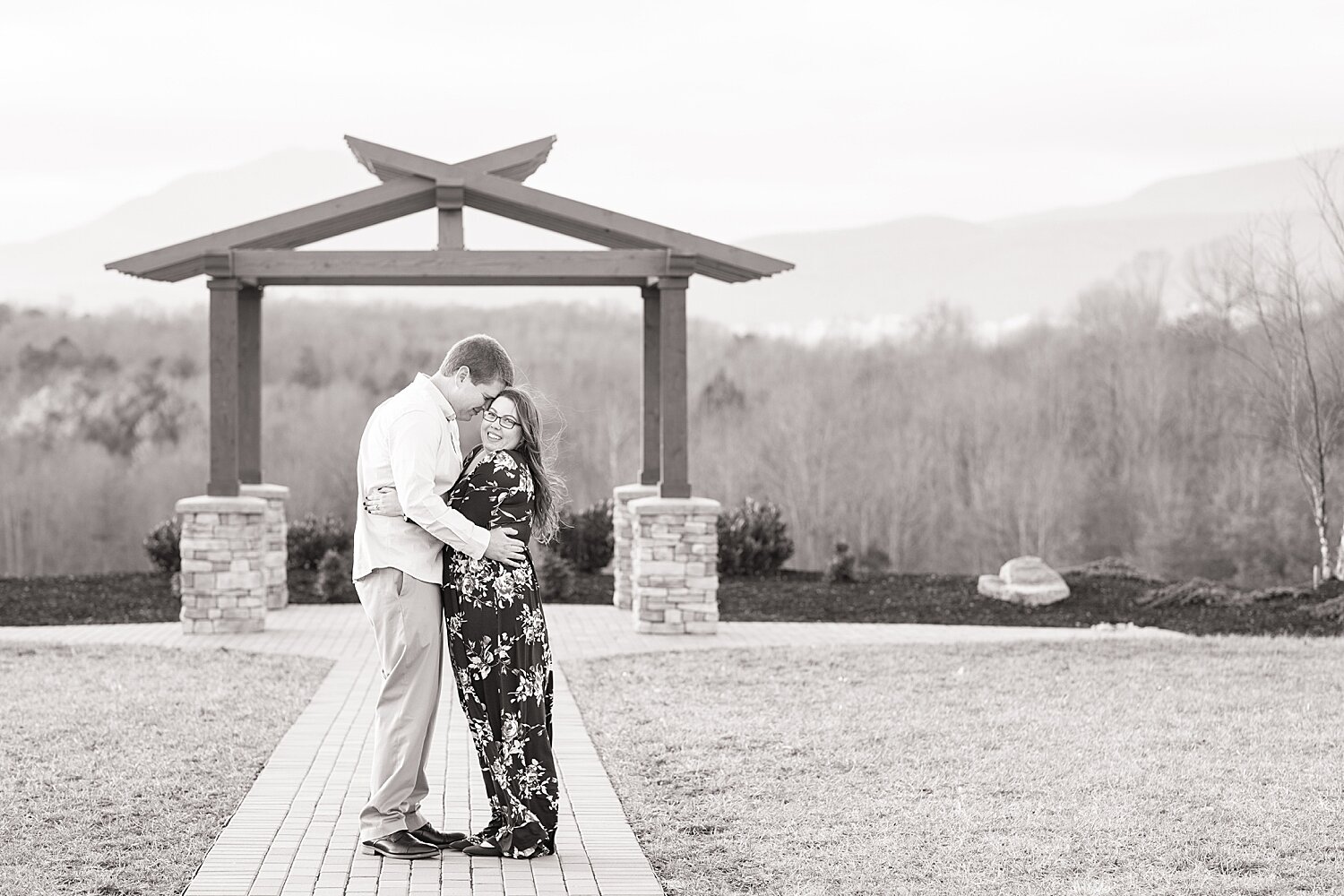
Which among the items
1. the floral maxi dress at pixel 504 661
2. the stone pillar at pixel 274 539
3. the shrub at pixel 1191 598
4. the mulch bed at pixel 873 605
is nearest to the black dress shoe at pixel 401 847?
the floral maxi dress at pixel 504 661

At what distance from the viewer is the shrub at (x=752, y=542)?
48.5ft

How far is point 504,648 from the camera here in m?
4.66

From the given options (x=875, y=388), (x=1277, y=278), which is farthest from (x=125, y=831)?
(x=875, y=388)

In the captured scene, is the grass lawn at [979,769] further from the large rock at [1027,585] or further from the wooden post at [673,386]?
the large rock at [1027,585]

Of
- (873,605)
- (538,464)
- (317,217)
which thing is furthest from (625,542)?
(538,464)

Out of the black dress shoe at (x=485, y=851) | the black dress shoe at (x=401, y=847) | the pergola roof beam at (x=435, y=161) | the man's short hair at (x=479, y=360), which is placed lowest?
the black dress shoe at (x=485, y=851)

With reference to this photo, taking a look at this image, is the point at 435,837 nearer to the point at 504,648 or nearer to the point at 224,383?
the point at 504,648

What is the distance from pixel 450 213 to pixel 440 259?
1.27ft

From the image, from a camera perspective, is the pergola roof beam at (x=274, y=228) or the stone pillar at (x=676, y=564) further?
the stone pillar at (x=676, y=564)

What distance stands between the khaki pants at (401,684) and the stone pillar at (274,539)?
730 centimetres

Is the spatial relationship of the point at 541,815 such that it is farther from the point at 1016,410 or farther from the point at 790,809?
the point at 1016,410

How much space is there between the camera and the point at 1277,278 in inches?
591

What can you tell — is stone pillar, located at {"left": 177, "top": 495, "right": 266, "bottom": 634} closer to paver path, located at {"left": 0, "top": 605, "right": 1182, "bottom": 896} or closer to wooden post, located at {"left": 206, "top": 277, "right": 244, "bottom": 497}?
wooden post, located at {"left": 206, "top": 277, "right": 244, "bottom": 497}

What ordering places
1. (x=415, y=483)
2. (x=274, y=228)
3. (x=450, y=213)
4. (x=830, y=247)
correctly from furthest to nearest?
(x=830, y=247), (x=450, y=213), (x=274, y=228), (x=415, y=483)
